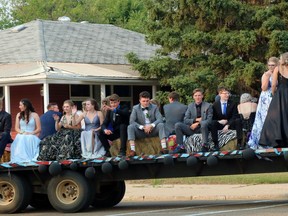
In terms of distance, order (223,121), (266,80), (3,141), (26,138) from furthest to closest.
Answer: (3,141) < (26,138) < (223,121) < (266,80)

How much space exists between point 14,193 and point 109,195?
2149mm

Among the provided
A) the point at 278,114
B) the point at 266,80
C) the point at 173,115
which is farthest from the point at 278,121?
the point at 173,115

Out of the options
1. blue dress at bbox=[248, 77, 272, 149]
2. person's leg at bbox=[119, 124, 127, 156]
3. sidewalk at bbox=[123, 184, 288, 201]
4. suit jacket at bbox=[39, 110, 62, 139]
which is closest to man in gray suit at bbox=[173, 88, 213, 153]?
blue dress at bbox=[248, 77, 272, 149]

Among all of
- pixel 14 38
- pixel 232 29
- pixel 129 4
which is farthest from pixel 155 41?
pixel 129 4

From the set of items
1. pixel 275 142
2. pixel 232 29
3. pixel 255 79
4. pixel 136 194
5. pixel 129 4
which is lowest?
pixel 136 194

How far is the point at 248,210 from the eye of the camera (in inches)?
611

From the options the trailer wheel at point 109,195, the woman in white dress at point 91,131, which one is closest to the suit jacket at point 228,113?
the woman in white dress at point 91,131

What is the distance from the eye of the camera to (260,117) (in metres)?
15.2

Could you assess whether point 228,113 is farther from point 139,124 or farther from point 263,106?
point 139,124

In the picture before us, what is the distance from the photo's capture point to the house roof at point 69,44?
33750 mm

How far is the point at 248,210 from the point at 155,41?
1656 centimetres

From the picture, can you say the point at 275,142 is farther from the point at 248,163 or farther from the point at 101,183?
the point at 101,183

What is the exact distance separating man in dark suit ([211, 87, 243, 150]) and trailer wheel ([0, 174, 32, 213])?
12.1ft

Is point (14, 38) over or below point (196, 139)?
over
